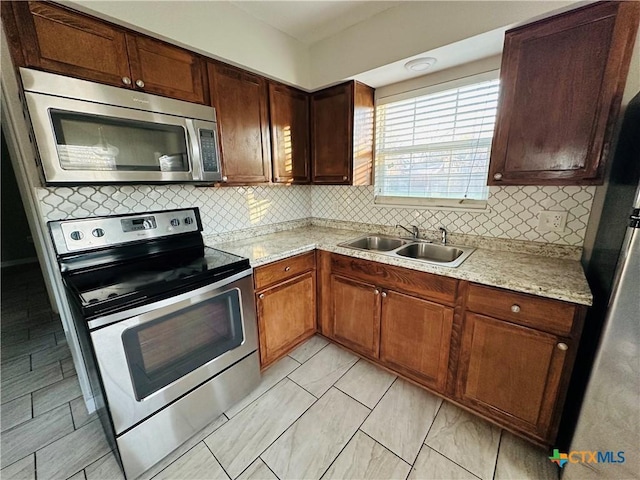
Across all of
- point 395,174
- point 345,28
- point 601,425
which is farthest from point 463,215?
point 345,28

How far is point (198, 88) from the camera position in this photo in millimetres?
1623

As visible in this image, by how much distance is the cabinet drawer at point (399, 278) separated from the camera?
1.54 m

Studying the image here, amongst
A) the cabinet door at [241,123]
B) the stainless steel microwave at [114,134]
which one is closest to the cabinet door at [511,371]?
the cabinet door at [241,123]

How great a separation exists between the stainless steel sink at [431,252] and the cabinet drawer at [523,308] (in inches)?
20.7

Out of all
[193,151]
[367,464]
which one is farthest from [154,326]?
[367,464]

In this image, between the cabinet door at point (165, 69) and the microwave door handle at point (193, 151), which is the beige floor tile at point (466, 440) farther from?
the cabinet door at point (165, 69)

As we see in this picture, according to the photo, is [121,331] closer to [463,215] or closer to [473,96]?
[463,215]

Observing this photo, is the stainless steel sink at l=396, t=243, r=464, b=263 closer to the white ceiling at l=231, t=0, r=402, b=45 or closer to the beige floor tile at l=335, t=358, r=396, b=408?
the beige floor tile at l=335, t=358, r=396, b=408

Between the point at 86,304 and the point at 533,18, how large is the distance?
7.88 feet

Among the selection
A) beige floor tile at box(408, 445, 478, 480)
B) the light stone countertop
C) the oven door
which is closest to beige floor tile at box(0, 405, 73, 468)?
the oven door

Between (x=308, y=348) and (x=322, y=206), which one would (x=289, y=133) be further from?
(x=308, y=348)

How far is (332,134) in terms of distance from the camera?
2209 millimetres

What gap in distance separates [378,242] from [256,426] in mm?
1591

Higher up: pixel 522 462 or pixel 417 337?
pixel 417 337
